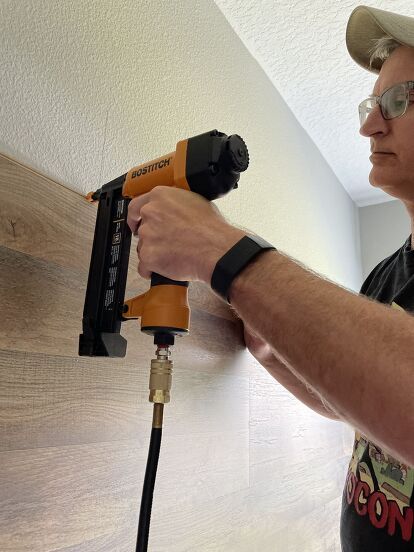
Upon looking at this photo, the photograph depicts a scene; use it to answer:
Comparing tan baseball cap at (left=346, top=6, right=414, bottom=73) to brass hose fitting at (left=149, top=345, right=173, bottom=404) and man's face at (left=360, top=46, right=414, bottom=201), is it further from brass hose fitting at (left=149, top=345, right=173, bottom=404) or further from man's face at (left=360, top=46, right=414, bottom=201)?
brass hose fitting at (left=149, top=345, right=173, bottom=404)

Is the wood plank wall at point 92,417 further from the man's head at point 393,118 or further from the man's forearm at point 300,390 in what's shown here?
the man's head at point 393,118

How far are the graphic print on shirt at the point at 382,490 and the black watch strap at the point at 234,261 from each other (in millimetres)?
349

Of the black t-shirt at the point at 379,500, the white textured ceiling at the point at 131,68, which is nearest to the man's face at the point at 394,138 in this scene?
the black t-shirt at the point at 379,500

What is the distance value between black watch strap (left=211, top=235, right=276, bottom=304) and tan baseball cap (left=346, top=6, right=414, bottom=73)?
0.55 m

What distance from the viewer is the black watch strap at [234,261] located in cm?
49

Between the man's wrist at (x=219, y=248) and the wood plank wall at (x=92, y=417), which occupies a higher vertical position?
the man's wrist at (x=219, y=248)

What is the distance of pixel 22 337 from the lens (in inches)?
21.9

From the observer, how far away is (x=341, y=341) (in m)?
0.42

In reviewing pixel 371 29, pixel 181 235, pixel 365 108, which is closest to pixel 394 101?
pixel 365 108

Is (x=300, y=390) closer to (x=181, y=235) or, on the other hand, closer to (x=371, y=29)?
(x=181, y=235)

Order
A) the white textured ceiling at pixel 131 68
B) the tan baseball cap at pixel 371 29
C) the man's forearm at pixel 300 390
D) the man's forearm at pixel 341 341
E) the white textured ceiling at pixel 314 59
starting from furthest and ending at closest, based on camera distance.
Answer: the white textured ceiling at pixel 314 59, the man's forearm at pixel 300 390, the tan baseball cap at pixel 371 29, the white textured ceiling at pixel 131 68, the man's forearm at pixel 341 341

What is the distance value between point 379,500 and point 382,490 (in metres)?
0.02

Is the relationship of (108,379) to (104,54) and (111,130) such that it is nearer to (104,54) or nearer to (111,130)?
(111,130)

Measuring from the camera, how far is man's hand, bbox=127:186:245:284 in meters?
0.52
